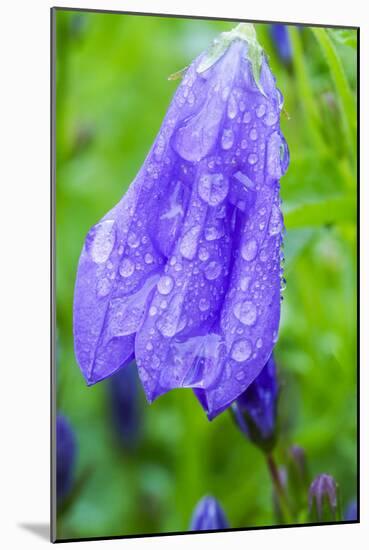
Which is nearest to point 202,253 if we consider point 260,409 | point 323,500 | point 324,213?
point 260,409

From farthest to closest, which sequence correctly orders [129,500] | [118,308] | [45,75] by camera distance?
[129,500] < [45,75] < [118,308]

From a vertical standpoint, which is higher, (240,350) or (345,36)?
(345,36)

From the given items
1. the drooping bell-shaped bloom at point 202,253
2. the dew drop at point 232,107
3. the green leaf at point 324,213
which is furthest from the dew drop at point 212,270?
the green leaf at point 324,213

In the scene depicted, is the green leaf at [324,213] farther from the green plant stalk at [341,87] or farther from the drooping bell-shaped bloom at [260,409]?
the drooping bell-shaped bloom at [260,409]

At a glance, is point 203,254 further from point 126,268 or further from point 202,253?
point 126,268
